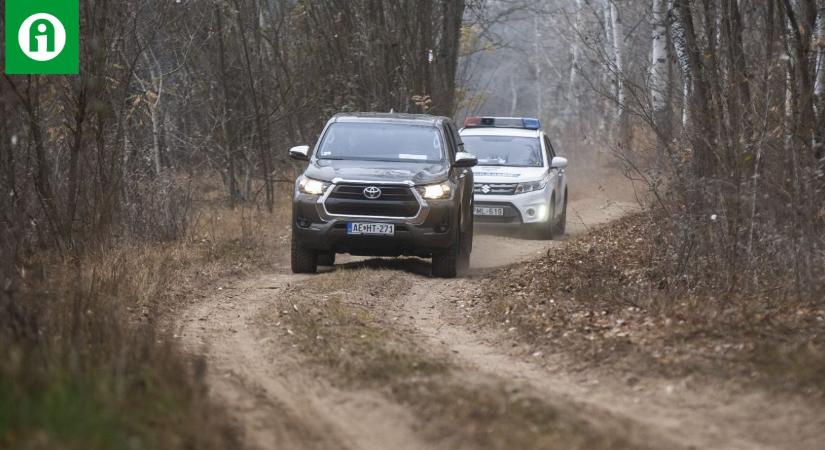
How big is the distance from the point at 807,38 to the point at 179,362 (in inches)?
296

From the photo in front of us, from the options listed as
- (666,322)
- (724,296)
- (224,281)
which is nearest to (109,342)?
(666,322)

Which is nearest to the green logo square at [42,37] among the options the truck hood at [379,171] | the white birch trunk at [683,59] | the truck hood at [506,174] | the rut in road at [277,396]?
the truck hood at [379,171]

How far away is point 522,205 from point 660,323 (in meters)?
9.95

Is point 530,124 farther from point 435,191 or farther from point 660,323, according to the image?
point 660,323

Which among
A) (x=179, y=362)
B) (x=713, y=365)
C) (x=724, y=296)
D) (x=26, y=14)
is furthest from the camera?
(x=26, y=14)

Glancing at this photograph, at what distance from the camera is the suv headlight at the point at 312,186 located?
13.6 metres

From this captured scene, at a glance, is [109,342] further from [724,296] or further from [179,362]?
[724,296]

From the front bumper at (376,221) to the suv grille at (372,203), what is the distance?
55 mm

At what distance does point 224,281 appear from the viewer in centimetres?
1335

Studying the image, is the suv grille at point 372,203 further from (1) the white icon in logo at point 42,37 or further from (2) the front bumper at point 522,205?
(2) the front bumper at point 522,205

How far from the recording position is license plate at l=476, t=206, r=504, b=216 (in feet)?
63.3

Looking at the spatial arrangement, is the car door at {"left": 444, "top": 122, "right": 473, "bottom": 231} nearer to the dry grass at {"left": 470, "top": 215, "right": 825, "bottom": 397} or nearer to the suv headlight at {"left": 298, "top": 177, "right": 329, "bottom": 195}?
the suv headlight at {"left": 298, "top": 177, "right": 329, "bottom": 195}

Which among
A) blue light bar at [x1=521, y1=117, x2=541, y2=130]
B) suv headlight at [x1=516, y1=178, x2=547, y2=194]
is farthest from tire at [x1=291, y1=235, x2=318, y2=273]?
blue light bar at [x1=521, y1=117, x2=541, y2=130]

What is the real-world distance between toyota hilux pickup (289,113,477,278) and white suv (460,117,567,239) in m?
4.76
